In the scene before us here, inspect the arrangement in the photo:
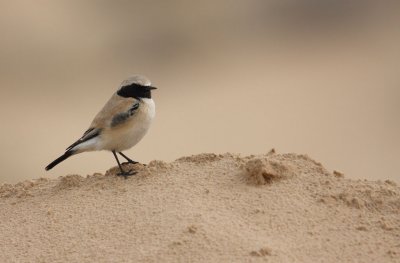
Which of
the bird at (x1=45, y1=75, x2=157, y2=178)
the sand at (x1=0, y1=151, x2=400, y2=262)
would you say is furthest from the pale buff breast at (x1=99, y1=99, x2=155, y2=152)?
the sand at (x1=0, y1=151, x2=400, y2=262)

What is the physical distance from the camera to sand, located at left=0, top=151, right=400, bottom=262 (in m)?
5.99

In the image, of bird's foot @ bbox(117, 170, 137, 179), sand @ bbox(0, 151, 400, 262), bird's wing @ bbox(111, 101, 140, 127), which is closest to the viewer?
sand @ bbox(0, 151, 400, 262)

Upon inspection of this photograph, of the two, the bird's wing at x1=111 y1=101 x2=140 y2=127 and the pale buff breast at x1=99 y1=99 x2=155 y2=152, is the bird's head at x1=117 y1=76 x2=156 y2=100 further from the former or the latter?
the bird's wing at x1=111 y1=101 x2=140 y2=127

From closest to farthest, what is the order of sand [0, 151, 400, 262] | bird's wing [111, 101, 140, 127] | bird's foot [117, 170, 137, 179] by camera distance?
1. sand [0, 151, 400, 262]
2. bird's foot [117, 170, 137, 179]
3. bird's wing [111, 101, 140, 127]

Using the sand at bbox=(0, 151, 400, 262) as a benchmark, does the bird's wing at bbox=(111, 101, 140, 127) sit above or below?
above

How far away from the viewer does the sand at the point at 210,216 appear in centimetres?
599

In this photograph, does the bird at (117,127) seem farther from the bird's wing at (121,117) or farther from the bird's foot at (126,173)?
the bird's foot at (126,173)

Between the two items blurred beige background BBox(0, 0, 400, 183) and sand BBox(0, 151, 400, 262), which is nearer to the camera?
sand BBox(0, 151, 400, 262)

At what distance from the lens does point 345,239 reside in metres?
6.11

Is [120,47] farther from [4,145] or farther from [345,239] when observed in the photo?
[345,239]

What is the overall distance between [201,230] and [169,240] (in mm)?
239

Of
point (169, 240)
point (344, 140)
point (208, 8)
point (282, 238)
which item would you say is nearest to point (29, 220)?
point (169, 240)

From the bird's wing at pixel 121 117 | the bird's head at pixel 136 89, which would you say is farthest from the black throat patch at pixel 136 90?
the bird's wing at pixel 121 117

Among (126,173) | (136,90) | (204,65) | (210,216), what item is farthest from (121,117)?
(204,65)
